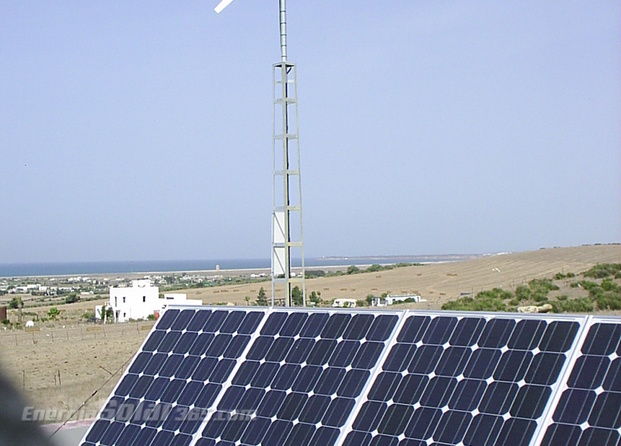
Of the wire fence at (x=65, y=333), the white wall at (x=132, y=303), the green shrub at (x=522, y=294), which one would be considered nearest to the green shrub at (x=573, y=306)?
the green shrub at (x=522, y=294)

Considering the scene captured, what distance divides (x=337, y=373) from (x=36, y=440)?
4275 mm

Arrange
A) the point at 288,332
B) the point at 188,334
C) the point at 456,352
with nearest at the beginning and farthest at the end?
1. the point at 456,352
2. the point at 288,332
3. the point at 188,334

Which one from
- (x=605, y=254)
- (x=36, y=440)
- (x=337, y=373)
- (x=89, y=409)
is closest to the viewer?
(x=36, y=440)

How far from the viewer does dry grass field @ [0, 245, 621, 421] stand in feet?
119

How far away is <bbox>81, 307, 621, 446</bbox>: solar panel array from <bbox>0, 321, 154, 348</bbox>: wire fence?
47743 mm

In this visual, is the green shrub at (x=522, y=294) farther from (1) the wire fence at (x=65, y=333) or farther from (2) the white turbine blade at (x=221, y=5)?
(2) the white turbine blade at (x=221, y=5)

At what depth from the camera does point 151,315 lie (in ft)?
277

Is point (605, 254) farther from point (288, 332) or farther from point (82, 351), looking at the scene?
point (288, 332)

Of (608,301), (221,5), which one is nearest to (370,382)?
(221,5)

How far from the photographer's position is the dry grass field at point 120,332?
119 feet

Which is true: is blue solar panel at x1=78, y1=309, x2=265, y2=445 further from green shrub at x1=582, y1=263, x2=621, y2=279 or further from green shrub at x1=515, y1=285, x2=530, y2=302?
green shrub at x1=582, y1=263, x2=621, y2=279

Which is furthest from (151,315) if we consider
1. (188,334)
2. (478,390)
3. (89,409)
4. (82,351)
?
(478,390)

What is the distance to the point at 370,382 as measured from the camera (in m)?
12.5

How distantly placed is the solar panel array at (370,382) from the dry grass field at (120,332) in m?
2.97
